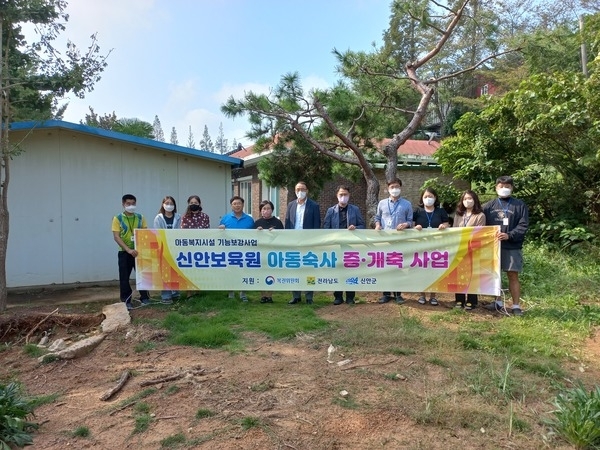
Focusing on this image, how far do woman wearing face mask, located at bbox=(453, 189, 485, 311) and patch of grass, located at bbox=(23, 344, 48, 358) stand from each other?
16.0 ft

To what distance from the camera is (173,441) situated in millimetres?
2809

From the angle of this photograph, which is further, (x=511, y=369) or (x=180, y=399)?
A: (x=511, y=369)

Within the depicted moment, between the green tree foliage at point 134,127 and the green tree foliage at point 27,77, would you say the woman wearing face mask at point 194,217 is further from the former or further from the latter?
the green tree foliage at point 134,127

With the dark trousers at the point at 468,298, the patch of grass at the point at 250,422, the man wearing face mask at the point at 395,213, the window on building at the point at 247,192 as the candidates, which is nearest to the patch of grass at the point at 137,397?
the patch of grass at the point at 250,422

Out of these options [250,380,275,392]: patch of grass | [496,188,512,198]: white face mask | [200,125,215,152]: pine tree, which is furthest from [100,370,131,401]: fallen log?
[200,125,215,152]: pine tree

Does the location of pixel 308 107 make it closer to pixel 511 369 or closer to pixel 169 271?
pixel 169 271

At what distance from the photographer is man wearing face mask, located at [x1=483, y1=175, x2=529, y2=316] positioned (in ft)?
18.1

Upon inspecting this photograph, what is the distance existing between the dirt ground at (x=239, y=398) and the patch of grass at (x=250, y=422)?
2 centimetres

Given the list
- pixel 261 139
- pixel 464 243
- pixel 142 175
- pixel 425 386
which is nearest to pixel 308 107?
pixel 261 139

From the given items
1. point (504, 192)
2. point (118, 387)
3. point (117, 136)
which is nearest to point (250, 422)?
point (118, 387)

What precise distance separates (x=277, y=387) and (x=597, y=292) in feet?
17.9

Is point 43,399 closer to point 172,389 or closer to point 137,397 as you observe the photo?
point 137,397

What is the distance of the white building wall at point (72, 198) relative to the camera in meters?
7.93

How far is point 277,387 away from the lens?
3.47 meters
